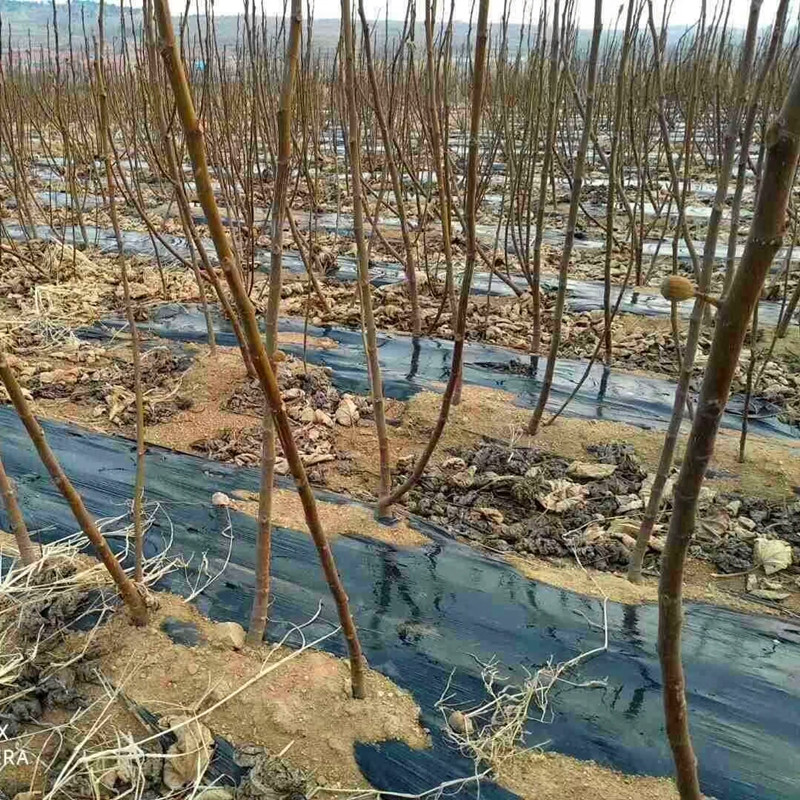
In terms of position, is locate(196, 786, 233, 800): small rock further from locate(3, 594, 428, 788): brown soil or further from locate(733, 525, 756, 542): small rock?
locate(733, 525, 756, 542): small rock

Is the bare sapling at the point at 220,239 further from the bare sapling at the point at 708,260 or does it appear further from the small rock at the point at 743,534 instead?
the small rock at the point at 743,534

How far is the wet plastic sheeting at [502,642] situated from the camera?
148cm

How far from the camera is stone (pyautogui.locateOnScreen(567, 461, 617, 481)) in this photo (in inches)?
107

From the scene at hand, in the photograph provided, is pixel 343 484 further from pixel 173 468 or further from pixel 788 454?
pixel 788 454

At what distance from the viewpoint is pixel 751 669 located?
1730 mm

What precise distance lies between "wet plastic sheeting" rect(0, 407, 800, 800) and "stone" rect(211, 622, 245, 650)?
89 mm

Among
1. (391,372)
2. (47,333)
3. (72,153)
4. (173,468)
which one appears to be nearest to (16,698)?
(173,468)

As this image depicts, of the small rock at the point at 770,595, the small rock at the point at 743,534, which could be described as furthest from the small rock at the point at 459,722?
the small rock at the point at 743,534

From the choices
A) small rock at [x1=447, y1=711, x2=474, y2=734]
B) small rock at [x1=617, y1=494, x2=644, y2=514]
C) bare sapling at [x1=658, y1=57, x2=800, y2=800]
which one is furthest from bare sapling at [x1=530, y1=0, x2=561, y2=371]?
small rock at [x1=447, y1=711, x2=474, y2=734]

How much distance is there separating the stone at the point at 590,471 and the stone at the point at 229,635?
1506 mm

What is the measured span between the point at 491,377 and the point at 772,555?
5.59ft

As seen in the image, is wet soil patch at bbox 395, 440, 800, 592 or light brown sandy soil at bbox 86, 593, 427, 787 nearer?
light brown sandy soil at bbox 86, 593, 427, 787

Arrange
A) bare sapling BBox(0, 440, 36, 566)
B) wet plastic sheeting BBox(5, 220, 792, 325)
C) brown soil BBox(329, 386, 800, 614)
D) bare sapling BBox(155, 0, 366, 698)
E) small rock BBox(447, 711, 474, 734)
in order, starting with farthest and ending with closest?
1. wet plastic sheeting BBox(5, 220, 792, 325)
2. brown soil BBox(329, 386, 800, 614)
3. bare sapling BBox(0, 440, 36, 566)
4. small rock BBox(447, 711, 474, 734)
5. bare sapling BBox(155, 0, 366, 698)

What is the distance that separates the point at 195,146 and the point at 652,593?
181 cm
